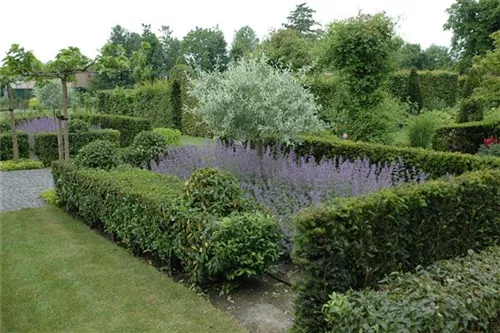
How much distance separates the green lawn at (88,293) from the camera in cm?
341

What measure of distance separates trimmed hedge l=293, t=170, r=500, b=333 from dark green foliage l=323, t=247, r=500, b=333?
0.15m

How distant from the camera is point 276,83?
23.1 ft

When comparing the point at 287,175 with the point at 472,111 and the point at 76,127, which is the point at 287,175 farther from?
the point at 472,111

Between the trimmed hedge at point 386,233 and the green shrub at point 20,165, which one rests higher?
the trimmed hedge at point 386,233

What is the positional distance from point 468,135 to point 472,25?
25.8 metres

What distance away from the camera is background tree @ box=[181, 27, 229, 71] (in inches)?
1693

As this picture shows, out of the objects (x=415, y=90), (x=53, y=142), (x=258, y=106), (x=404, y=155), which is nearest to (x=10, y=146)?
A: (x=53, y=142)

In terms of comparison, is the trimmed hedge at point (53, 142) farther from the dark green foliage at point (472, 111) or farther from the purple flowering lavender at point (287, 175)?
the dark green foliage at point (472, 111)

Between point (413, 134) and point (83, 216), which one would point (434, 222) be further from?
point (413, 134)

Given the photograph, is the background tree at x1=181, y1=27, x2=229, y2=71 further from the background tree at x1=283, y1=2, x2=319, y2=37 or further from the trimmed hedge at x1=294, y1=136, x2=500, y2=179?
the trimmed hedge at x1=294, y1=136, x2=500, y2=179

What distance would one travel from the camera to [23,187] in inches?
358

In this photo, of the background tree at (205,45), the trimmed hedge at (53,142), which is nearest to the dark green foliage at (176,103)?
the trimmed hedge at (53,142)

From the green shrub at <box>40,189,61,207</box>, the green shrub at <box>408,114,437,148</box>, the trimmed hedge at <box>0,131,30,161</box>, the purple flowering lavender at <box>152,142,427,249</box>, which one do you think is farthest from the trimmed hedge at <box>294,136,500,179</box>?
the trimmed hedge at <box>0,131,30,161</box>

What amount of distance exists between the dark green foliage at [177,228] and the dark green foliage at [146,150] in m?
2.49
